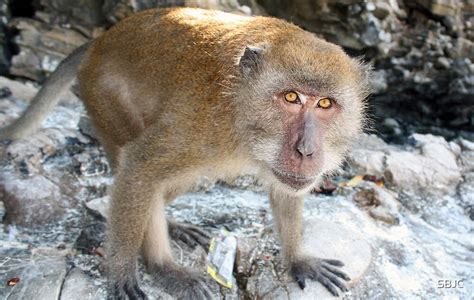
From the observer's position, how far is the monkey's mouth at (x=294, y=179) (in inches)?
126

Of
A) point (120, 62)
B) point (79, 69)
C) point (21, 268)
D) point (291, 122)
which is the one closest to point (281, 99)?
point (291, 122)

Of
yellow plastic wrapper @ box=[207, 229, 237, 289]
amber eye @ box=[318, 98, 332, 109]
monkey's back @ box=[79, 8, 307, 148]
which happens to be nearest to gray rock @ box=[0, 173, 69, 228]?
monkey's back @ box=[79, 8, 307, 148]

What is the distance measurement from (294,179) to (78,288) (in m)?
1.79

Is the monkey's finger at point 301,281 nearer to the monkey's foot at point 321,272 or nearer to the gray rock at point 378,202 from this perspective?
the monkey's foot at point 321,272

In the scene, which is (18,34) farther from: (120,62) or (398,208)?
(398,208)

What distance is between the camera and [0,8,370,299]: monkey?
127 inches

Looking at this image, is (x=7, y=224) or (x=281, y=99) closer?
(x=281, y=99)

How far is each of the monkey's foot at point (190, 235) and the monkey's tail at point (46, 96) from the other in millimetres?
1629

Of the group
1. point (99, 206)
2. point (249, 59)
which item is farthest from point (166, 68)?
point (99, 206)

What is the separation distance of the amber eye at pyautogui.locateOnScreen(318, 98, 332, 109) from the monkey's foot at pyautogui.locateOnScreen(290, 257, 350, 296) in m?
1.54

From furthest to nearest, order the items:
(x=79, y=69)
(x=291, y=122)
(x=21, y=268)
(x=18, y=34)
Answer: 1. (x=18, y=34)
2. (x=79, y=69)
3. (x=21, y=268)
4. (x=291, y=122)

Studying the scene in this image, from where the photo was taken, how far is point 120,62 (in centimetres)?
420

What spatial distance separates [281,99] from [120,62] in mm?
1591

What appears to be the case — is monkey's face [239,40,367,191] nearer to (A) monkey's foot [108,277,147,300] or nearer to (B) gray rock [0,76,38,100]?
(A) monkey's foot [108,277,147,300]
